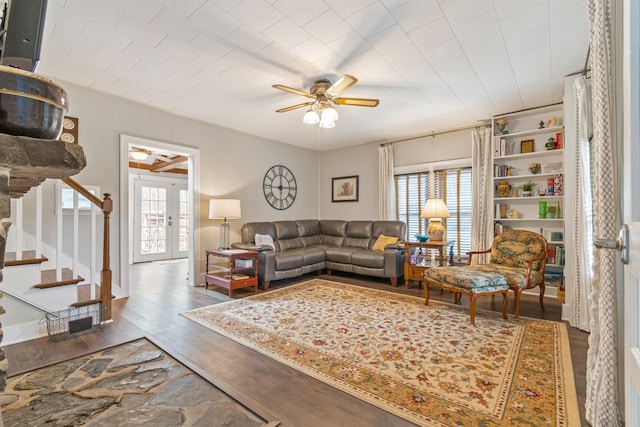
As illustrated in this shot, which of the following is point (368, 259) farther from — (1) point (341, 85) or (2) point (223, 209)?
(1) point (341, 85)

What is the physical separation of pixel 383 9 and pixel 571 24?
1.53 m

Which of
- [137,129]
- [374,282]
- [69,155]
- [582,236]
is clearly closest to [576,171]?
[582,236]

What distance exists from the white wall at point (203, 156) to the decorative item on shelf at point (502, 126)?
3686 millimetres

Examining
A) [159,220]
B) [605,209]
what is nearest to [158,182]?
[159,220]

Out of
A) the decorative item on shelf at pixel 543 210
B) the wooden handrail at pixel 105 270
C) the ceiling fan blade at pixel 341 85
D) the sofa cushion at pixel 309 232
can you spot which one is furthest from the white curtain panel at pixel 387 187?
the wooden handrail at pixel 105 270

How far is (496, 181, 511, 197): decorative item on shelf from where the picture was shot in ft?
14.5

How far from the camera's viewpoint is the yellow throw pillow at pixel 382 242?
5021 mm

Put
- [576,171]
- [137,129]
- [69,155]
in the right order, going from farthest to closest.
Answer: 1. [137,129]
2. [576,171]
3. [69,155]

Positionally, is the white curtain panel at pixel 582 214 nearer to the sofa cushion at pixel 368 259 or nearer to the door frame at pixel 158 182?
the sofa cushion at pixel 368 259

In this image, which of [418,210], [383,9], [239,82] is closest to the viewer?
[383,9]

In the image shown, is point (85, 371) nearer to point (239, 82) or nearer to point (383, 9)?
point (239, 82)

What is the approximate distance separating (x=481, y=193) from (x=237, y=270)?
12.7 ft

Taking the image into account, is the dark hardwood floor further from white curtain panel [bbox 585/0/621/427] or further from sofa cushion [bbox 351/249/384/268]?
sofa cushion [bbox 351/249/384/268]

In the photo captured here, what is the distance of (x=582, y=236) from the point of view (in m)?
2.81
